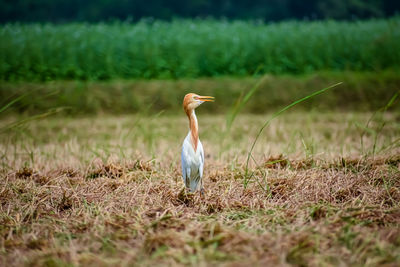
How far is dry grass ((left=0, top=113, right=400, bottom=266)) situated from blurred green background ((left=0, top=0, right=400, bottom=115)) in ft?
6.85

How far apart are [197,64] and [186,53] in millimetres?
256

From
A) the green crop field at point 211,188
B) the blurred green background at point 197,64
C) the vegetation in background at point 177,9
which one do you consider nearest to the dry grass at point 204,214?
the green crop field at point 211,188

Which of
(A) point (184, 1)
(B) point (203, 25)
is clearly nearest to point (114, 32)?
(B) point (203, 25)

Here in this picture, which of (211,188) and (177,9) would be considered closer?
(211,188)

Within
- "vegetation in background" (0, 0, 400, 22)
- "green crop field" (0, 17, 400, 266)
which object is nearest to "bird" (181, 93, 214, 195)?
"green crop field" (0, 17, 400, 266)

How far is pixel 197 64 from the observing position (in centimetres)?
551

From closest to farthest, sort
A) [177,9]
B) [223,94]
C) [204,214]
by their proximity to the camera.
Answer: [204,214] → [223,94] → [177,9]

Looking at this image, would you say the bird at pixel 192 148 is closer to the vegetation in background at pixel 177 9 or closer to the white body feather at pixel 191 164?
the white body feather at pixel 191 164

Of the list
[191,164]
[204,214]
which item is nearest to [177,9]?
[191,164]

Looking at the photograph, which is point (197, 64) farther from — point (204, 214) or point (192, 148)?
point (204, 214)

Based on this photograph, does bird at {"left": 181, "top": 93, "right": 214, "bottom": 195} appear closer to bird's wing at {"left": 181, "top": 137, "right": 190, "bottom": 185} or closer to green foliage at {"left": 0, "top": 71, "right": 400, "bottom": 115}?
bird's wing at {"left": 181, "top": 137, "right": 190, "bottom": 185}

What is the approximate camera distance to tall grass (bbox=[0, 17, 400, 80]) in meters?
5.28

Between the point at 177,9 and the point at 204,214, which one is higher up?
the point at 177,9

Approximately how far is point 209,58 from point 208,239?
4.67m
